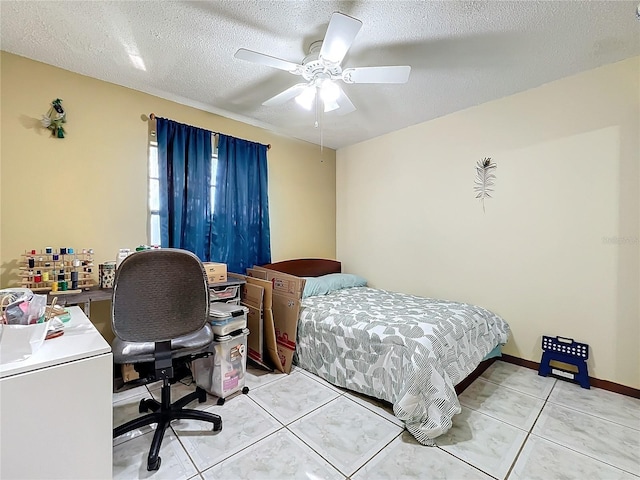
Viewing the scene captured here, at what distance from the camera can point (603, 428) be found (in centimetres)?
190

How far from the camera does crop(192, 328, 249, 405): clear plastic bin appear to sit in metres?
2.17

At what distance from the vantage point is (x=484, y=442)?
176 centimetres

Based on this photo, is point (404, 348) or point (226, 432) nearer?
point (226, 432)

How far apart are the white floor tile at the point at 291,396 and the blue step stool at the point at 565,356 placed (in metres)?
1.86

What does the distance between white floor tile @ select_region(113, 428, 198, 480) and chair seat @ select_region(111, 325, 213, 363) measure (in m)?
0.54

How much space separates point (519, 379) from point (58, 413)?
123 inches

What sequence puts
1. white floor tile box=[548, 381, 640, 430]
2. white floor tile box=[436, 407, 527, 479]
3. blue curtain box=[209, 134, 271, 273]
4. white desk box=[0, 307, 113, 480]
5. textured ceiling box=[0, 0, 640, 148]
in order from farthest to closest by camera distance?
blue curtain box=[209, 134, 271, 273] → white floor tile box=[548, 381, 640, 430] → textured ceiling box=[0, 0, 640, 148] → white floor tile box=[436, 407, 527, 479] → white desk box=[0, 307, 113, 480]

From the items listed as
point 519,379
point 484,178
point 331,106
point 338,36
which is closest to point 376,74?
point 338,36

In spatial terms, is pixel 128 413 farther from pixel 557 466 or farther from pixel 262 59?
pixel 557 466

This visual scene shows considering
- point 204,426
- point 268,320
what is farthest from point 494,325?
point 204,426

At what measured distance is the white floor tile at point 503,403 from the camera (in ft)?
6.56

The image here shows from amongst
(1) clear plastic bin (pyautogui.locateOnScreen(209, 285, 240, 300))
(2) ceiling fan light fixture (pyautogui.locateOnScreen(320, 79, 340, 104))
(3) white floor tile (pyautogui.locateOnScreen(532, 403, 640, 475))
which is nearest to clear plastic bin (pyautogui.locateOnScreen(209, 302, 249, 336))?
(1) clear plastic bin (pyautogui.locateOnScreen(209, 285, 240, 300))

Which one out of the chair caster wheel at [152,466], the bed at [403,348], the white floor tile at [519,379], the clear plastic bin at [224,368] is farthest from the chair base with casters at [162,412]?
the white floor tile at [519,379]

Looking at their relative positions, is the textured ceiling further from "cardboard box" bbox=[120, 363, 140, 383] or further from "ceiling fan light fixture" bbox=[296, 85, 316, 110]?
"cardboard box" bbox=[120, 363, 140, 383]
